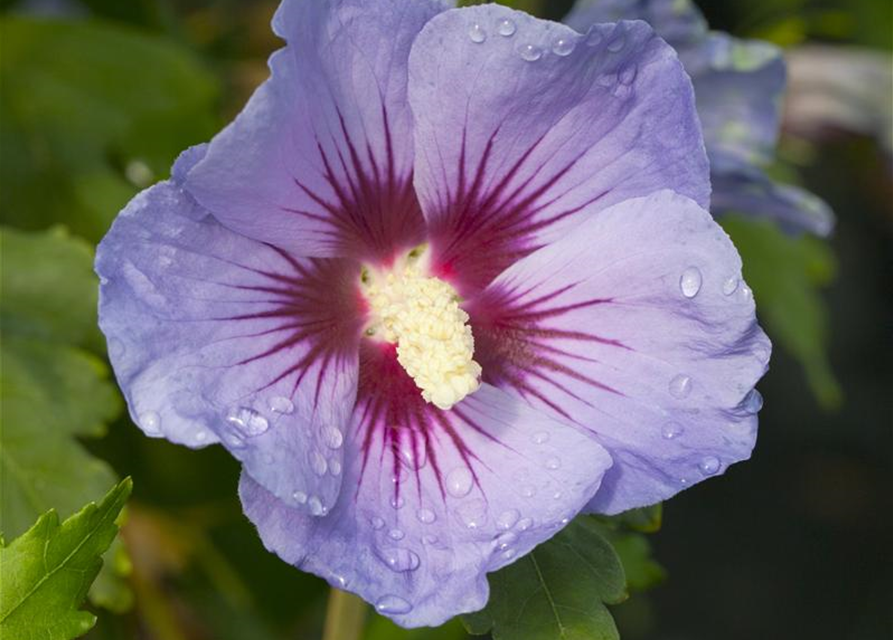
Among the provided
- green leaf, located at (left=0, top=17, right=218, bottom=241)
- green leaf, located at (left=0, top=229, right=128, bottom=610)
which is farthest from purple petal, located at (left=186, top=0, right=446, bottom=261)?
green leaf, located at (left=0, top=17, right=218, bottom=241)

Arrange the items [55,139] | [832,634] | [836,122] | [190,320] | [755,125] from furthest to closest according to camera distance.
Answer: [832,634]
[836,122]
[55,139]
[755,125]
[190,320]

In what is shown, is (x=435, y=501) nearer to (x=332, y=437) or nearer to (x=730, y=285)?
(x=332, y=437)

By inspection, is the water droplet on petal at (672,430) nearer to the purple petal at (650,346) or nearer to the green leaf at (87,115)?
the purple petal at (650,346)

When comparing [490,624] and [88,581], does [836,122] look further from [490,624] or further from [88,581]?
[88,581]

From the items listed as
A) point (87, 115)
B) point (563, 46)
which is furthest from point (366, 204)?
point (87, 115)

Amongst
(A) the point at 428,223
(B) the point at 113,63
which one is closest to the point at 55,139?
(B) the point at 113,63
